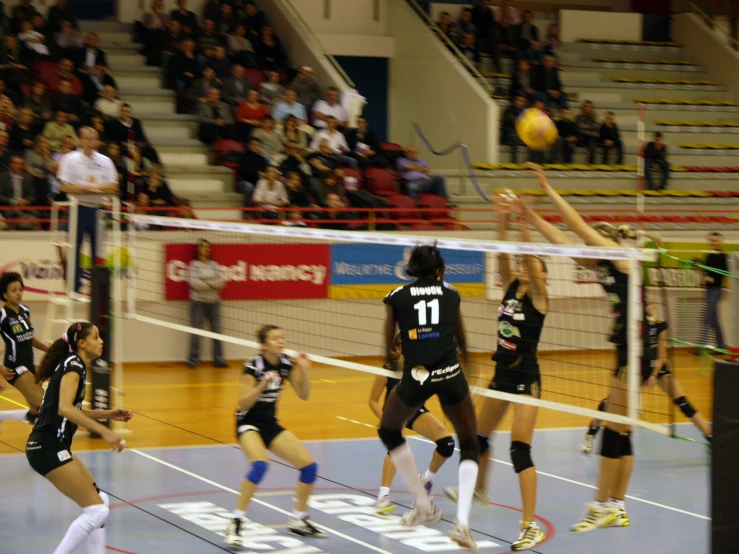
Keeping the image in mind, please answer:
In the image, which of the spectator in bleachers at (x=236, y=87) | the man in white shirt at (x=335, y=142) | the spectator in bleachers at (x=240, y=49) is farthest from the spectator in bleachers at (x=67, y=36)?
the man in white shirt at (x=335, y=142)

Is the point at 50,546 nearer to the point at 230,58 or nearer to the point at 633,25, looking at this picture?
the point at 230,58

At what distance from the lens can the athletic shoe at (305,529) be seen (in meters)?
8.45

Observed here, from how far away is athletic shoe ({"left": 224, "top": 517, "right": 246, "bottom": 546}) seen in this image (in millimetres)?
8078

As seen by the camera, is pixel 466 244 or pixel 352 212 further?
pixel 352 212

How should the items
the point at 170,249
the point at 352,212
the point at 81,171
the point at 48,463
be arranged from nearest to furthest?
the point at 48,463 < the point at 81,171 < the point at 170,249 < the point at 352,212

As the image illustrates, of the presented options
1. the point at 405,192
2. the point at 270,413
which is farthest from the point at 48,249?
the point at 270,413

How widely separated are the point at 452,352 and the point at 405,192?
495 inches

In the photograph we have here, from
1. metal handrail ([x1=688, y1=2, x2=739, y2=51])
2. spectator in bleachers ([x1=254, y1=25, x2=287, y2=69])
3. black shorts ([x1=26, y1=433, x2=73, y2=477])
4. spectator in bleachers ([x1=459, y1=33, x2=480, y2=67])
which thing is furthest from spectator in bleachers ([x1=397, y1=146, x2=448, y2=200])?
black shorts ([x1=26, y1=433, x2=73, y2=477])

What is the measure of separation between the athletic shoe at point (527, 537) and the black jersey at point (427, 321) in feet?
4.38

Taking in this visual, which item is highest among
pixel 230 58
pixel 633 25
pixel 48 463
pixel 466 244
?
pixel 633 25

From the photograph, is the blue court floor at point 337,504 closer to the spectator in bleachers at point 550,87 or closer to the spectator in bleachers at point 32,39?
the spectator in bleachers at point 32,39

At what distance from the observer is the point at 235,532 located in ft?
26.6

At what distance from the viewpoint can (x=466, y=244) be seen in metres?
8.96

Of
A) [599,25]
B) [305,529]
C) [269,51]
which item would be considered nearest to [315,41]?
[269,51]
